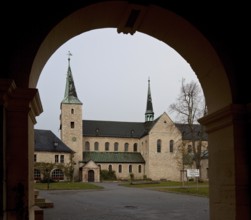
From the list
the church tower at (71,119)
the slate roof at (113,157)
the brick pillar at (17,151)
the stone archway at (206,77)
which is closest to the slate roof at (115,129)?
the slate roof at (113,157)

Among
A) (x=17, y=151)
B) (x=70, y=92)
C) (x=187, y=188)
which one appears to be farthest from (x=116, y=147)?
(x=17, y=151)

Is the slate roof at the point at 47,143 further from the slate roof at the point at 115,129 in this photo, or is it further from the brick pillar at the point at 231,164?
the brick pillar at the point at 231,164

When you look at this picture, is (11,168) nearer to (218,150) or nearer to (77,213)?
(218,150)

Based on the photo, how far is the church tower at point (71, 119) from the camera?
75.2 meters

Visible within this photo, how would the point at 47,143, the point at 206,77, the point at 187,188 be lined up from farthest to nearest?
the point at 47,143 < the point at 187,188 < the point at 206,77

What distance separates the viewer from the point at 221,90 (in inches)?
211

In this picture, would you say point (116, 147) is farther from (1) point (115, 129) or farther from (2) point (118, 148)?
(1) point (115, 129)

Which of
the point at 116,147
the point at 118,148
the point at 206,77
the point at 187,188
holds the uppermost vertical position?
the point at 206,77

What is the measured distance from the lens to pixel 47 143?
66.7m

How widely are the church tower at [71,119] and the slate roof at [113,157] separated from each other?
2.77m

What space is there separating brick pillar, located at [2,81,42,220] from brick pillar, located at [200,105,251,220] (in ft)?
7.82

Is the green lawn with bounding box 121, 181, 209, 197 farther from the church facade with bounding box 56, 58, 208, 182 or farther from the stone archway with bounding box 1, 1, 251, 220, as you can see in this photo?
the church facade with bounding box 56, 58, 208, 182

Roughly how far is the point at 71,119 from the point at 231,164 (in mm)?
72621

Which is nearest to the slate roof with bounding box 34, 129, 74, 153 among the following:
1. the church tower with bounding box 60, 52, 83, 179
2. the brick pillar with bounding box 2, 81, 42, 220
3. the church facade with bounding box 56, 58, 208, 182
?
the church facade with bounding box 56, 58, 208, 182
